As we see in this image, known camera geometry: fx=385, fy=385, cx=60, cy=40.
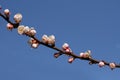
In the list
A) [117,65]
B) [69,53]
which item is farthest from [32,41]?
[117,65]

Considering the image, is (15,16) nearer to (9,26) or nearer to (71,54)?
(9,26)

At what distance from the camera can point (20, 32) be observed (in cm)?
611

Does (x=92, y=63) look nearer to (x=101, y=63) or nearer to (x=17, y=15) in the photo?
(x=101, y=63)

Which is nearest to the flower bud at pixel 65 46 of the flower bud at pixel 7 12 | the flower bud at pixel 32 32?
the flower bud at pixel 32 32

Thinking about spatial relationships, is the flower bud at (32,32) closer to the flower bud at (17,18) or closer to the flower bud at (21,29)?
the flower bud at (21,29)

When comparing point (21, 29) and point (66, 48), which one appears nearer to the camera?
point (21, 29)

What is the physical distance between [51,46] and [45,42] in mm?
132

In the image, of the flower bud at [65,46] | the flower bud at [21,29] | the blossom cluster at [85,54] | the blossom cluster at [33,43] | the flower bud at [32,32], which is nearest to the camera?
the flower bud at [32,32]

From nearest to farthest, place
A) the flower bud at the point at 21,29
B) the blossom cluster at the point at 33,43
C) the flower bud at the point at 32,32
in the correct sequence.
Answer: the flower bud at the point at 32,32, the flower bud at the point at 21,29, the blossom cluster at the point at 33,43

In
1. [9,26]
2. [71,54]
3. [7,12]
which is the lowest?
[71,54]

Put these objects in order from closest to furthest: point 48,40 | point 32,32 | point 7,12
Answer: point 32,32 → point 48,40 → point 7,12

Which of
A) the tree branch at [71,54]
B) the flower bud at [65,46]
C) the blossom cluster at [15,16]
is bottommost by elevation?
the tree branch at [71,54]

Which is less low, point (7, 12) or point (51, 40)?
point (7, 12)

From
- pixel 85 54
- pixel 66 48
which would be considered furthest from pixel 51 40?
pixel 85 54
